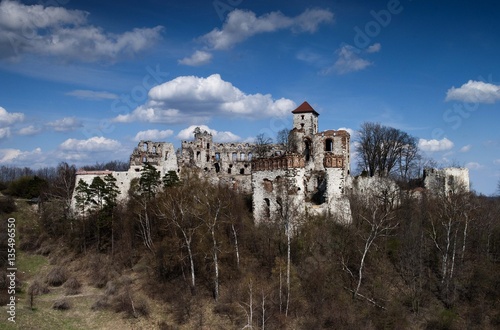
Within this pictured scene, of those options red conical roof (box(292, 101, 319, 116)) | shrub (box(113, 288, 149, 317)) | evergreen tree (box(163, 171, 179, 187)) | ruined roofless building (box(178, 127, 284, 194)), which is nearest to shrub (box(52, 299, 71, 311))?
shrub (box(113, 288, 149, 317))

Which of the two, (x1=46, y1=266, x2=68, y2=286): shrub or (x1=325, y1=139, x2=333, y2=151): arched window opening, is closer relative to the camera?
(x1=46, y1=266, x2=68, y2=286): shrub

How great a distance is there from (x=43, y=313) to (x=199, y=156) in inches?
1277

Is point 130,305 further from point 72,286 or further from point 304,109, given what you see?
point 304,109

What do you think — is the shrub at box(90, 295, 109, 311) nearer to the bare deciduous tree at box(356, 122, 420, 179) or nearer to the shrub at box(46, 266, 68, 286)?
the shrub at box(46, 266, 68, 286)

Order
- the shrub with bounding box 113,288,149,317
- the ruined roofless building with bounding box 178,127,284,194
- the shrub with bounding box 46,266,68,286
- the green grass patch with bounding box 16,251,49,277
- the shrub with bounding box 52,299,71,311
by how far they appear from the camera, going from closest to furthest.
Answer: the shrub with bounding box 113,288,149,317, the shrub with bounding box 52,299,71,311, the shrub with bounding box 46,266,68,286, the green grass patch with bounding box 16,251,49,277, the ruined roofless building with bounding box 178,127,284,194

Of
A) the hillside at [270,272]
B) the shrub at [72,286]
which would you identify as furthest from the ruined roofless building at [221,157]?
the shrub at [72,286]

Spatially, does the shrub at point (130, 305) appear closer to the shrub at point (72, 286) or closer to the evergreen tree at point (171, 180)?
the shrub at point (72, 286)

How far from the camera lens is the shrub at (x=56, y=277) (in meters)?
35.8

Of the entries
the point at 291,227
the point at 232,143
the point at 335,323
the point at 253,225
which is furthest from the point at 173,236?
the point at 232,143

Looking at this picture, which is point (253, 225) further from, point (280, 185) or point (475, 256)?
point (475, 256)

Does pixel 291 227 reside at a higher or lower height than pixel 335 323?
higher

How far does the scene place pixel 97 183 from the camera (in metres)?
42.0

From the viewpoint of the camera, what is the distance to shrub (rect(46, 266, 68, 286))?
35772 millimetres

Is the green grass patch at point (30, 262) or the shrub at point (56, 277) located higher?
the green grass patch at point (30, 262)
